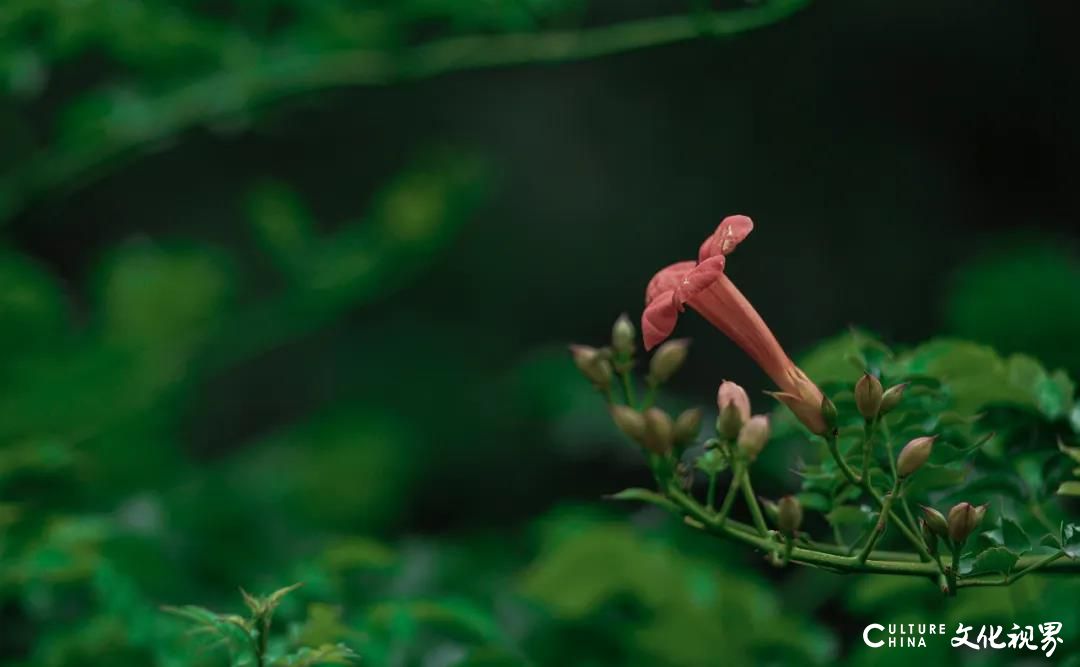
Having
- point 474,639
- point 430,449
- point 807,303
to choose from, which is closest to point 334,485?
point 430,449

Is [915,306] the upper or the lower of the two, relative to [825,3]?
lower

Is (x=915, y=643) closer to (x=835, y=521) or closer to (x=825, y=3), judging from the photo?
(x=835, y=521)

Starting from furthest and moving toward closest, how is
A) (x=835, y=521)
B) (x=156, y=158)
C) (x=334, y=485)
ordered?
1. (x=156, y=158)
2. (x=334, y=485)
3. (x=835, y=521)

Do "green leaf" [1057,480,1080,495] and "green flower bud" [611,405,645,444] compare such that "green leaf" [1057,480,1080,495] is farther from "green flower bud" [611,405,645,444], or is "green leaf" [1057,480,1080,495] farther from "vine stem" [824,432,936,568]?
"green flower bud" [611,405,645,444]

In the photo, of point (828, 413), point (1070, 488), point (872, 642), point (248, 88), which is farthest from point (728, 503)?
point (248, 88)

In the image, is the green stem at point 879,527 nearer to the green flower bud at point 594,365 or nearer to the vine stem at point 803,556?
the vine stem at point 803,556

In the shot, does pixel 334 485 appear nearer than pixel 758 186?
Yes

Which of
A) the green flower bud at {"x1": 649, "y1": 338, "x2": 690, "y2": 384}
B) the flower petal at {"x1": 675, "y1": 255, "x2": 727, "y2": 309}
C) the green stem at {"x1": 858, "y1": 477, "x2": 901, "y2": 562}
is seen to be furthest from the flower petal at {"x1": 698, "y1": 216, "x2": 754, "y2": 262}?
the green stem at {"x1": 858, "y1": 477, "x2": 901, "y2": 562}
